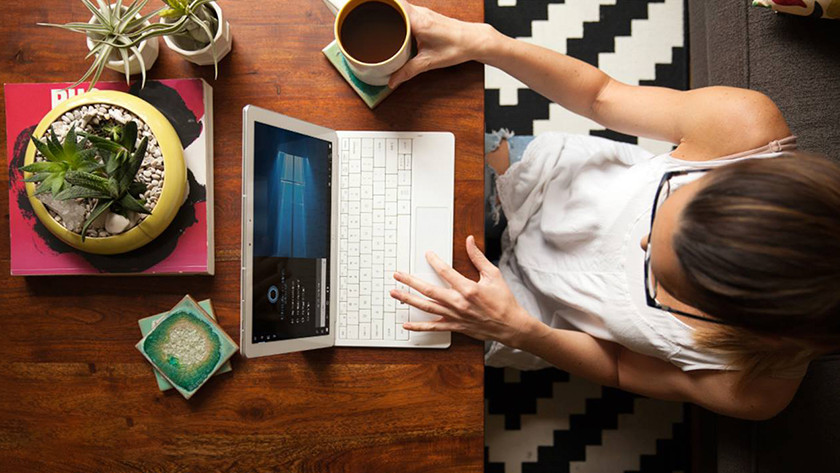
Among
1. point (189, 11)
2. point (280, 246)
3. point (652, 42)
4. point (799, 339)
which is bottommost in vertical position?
point (799, 339)

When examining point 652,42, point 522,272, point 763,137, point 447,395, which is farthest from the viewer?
point 652,42

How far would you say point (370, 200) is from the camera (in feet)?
2.94

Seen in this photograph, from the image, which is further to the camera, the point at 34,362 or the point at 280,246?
the point at 34,362

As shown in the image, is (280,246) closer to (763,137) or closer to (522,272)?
(522,272)

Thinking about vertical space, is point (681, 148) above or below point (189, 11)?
below

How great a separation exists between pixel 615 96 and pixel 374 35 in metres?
0.42

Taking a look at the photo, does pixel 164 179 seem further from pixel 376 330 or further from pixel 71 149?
pixel 376 330

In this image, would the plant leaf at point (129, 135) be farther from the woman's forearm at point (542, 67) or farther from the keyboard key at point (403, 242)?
the woman's forearm at point (542, 67)

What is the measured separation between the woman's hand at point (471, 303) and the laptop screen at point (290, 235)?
139mm

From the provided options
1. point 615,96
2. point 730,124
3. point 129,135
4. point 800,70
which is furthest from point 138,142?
point 800,70

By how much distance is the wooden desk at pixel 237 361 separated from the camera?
0.90 m

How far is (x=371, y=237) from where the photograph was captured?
35.3 inches

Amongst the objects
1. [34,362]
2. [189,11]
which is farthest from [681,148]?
[34,362]

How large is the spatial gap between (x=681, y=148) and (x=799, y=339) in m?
→ 0.33
